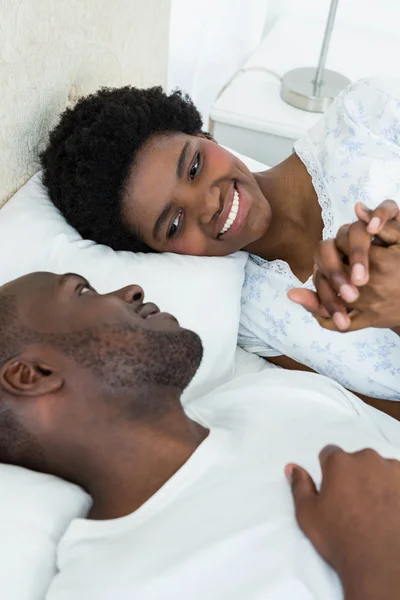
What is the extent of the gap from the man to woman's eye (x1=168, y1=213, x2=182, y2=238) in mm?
266

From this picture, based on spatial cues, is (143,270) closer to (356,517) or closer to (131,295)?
(131,295)

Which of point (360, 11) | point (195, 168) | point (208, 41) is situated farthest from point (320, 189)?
point (360, 11)

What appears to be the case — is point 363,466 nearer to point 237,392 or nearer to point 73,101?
point 237,392

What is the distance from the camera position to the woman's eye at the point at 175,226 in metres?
1.10

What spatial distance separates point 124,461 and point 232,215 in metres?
0.55

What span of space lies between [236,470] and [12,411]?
0.99ft

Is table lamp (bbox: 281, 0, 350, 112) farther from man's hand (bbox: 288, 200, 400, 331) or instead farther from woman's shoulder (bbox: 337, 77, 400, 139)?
man's hand (bbox: 288, 200, 400, 331)

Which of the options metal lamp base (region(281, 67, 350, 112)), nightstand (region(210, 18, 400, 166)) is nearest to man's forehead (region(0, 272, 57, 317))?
nightstand (region(210, 18, 400, 166))

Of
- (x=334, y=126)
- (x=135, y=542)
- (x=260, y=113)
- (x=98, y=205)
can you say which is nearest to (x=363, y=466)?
(x=135, y=542)

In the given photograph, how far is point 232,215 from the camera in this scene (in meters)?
1.14

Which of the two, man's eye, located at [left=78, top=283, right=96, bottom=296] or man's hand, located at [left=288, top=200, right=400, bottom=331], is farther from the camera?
man's eye, located at [left=78, top=283, right=96, bottom=296]

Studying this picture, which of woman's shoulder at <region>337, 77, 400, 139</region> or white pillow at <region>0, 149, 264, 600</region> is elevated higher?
woman's shoulder at <region>337, 77, 400, 139</region>

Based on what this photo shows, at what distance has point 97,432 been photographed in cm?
77

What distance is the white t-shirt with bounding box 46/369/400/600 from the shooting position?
668 millimetres
